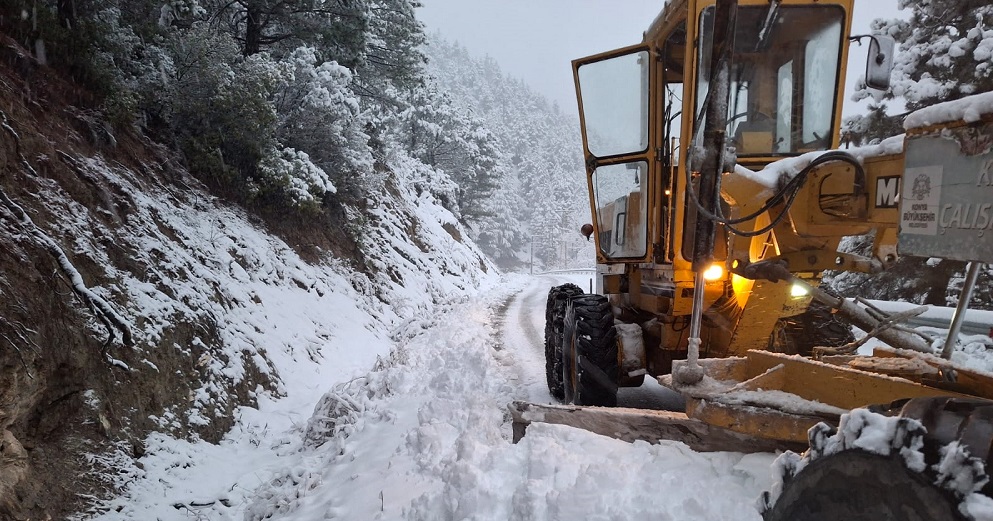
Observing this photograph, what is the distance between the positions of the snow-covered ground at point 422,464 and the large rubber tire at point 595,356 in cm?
78

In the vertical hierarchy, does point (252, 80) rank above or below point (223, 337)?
above

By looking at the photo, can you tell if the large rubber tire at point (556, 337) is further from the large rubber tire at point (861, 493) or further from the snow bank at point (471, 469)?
the large rubber tire at point (861, 493)

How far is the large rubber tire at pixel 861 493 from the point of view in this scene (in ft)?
4.33

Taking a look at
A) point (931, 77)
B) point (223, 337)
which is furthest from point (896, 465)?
point (931, 77)

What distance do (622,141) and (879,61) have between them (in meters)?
2.16

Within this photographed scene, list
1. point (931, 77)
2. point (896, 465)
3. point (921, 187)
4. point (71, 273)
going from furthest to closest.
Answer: point (931, 77), point (71, 273), point (921, 187), point (896, 465)

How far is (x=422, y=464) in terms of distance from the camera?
3.62 m

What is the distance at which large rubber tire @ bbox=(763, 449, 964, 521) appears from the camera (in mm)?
1321

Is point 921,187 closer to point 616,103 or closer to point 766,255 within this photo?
point 766,255

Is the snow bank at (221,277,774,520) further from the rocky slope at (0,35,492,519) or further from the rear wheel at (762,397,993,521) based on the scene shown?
the rocky slope at (0,35,492,519)

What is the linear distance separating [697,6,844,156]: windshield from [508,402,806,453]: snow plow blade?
2.41m

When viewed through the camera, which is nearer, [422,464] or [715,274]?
[422,464]

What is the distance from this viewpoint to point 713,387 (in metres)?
2.64

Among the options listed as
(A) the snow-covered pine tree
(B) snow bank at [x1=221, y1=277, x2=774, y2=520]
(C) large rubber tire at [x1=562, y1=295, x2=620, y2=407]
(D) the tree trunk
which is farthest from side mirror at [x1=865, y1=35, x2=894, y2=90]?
(D) the tree trunk
